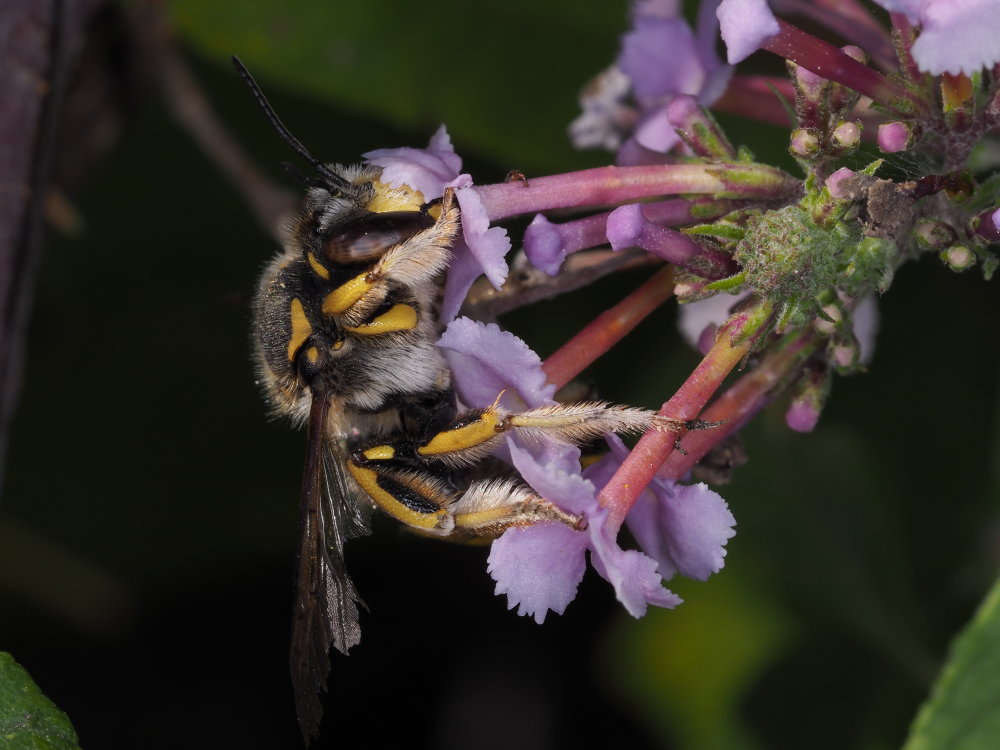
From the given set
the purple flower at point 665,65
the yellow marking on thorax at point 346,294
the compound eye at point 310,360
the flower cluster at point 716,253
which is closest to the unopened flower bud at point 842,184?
the flower cluster at point 716,253

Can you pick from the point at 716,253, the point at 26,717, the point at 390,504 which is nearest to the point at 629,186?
the point at 716,253

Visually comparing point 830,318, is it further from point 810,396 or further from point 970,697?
point 970,697

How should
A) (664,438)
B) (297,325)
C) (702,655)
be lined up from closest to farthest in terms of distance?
(664,438) → (297,325) → (702,655)

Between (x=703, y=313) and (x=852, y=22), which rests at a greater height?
(x=852, y=22)

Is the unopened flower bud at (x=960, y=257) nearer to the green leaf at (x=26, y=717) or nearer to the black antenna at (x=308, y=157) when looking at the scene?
the black antenna at (x=308, y=157)

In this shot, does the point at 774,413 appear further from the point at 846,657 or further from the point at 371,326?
the point at 371,326

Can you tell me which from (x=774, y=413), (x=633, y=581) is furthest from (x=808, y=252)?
(x=774, y=413)

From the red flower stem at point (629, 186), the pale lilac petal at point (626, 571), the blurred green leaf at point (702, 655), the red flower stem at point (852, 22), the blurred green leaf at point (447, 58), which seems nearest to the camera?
the pale lilac petal at point (626, 571)
